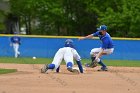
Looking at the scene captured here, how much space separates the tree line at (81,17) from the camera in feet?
141

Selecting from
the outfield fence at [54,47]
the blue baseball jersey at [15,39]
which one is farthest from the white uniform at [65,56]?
the outfield fence at [54,47]

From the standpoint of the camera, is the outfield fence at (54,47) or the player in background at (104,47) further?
the outfield fence at (54,47)

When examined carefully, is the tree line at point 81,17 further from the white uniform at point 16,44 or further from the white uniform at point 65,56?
the white uniform at point 65,56

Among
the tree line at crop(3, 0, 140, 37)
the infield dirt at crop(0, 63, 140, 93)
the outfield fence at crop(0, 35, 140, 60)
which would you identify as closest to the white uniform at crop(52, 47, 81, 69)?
the infield dirt at crop(0, 63, 140, 93)

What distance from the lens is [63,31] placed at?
5116 cm

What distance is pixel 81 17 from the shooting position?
48281 millimetres

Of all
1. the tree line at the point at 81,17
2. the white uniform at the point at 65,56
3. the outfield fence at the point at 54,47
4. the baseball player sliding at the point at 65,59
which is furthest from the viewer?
the tree line at the point at 81,17

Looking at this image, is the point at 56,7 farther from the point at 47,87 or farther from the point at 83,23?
the point at 47,87


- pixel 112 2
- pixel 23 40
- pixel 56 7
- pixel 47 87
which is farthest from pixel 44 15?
pixel 47 87

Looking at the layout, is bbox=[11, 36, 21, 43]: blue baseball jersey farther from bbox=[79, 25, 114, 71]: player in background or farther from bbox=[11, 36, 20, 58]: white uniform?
bbox=[79, 25, 114, 71]: player in background

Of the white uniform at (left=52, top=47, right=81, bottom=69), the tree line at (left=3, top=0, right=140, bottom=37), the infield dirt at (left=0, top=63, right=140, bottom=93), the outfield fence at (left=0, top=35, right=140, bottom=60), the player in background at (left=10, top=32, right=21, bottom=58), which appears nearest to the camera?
the infield dirt at (left=0, top=63, right=140, bottom=93)

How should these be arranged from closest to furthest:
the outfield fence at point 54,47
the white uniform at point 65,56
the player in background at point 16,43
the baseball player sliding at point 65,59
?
the baseball player sliding at point 65,59, the white uniform at point 65,56, the player in background at point 16,43, the outfield fence at point 54,47

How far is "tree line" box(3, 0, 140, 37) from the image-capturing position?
4309 cm

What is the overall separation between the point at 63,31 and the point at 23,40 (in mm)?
16640
